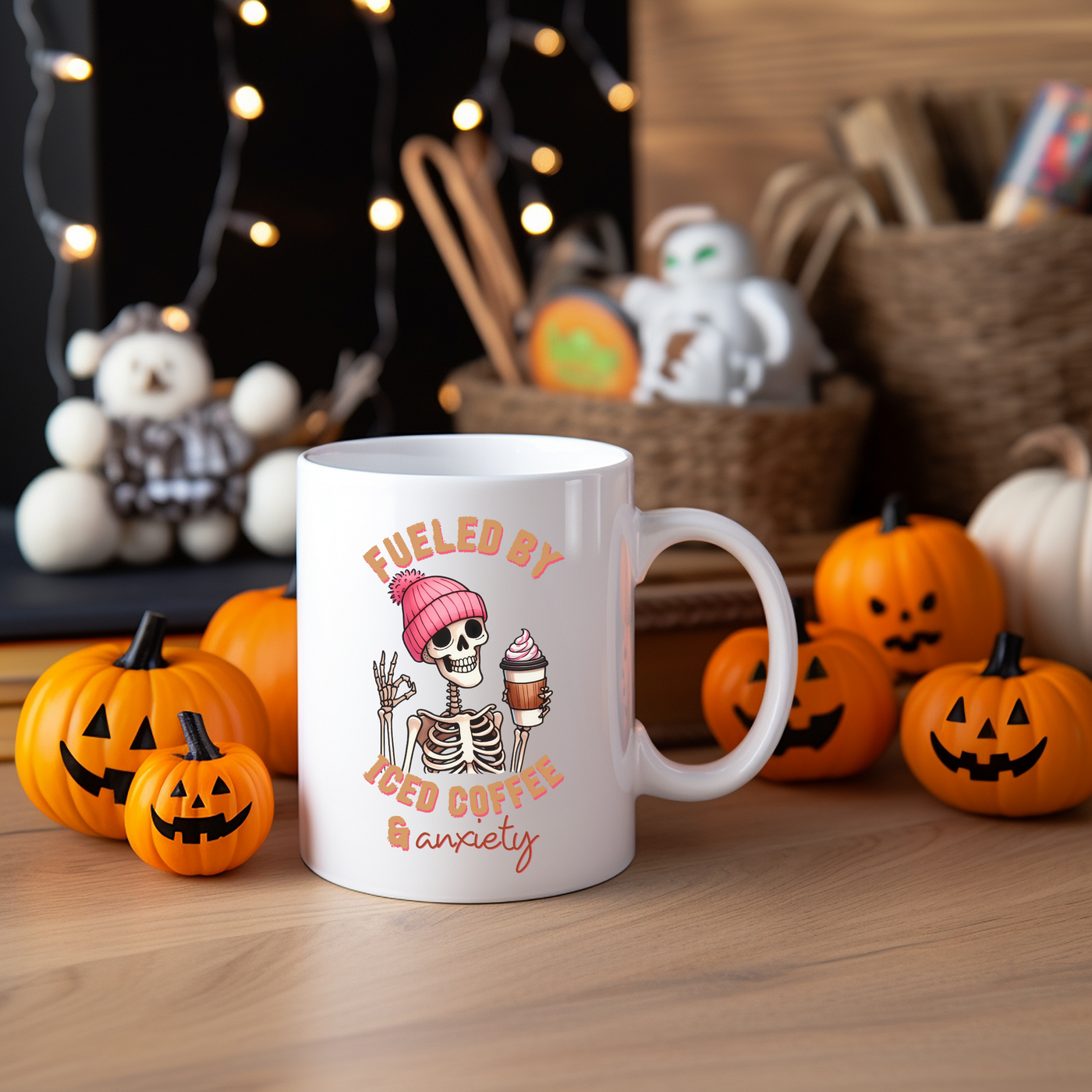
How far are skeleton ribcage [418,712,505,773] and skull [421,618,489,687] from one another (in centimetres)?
2

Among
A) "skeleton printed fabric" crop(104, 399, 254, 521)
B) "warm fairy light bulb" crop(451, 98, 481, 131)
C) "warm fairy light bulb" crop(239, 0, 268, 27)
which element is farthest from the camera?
"warm fairy light bulb" crop(451, 98, 481, 131)

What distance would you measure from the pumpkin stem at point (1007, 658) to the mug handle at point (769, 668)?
0.14 meters

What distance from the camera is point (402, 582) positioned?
521 mm

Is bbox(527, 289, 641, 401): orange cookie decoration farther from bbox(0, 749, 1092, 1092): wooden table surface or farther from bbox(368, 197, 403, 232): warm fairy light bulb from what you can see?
bbox(0, 749, 1092, 1092): wooden table surface

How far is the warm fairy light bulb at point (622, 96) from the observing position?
1.14 meters

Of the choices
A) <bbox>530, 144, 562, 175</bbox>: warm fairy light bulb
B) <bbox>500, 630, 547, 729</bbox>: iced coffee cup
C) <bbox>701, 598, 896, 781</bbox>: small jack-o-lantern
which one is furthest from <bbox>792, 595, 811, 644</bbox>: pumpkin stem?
<bbox>530, 144, 562, 175</bbox>: warm fairy light bulb

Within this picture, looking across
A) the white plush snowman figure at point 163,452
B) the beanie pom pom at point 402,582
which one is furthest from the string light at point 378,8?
the beanie pom pom at point 402,582

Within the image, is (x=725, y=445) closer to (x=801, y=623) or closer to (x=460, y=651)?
(x=801, y=623)

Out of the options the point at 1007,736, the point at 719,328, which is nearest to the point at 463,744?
the point at 1007,736

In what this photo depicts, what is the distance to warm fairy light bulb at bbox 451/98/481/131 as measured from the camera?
1089 mm

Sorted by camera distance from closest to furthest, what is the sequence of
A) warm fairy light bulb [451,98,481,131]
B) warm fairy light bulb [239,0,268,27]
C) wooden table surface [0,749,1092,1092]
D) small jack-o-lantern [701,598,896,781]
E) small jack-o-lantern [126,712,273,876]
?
wooden table surface [0,749,1092,1092]
small jack-o-lantern [126,712,273,876]
small jack-o-lantern [701,598,896,781]
warm fairy light bulb [239,0,268,27]
warm fairy light bulb [451,98,481,131]

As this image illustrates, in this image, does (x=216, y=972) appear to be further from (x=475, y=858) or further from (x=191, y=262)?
Answer: (x=191, y=262)

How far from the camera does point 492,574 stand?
0.52 m

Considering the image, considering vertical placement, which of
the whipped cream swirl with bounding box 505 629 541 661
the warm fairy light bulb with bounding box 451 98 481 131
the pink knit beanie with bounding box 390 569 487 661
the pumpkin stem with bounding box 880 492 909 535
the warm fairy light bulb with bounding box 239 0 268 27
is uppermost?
the warm fairy light bulb with bounding box 239 0 268 27
